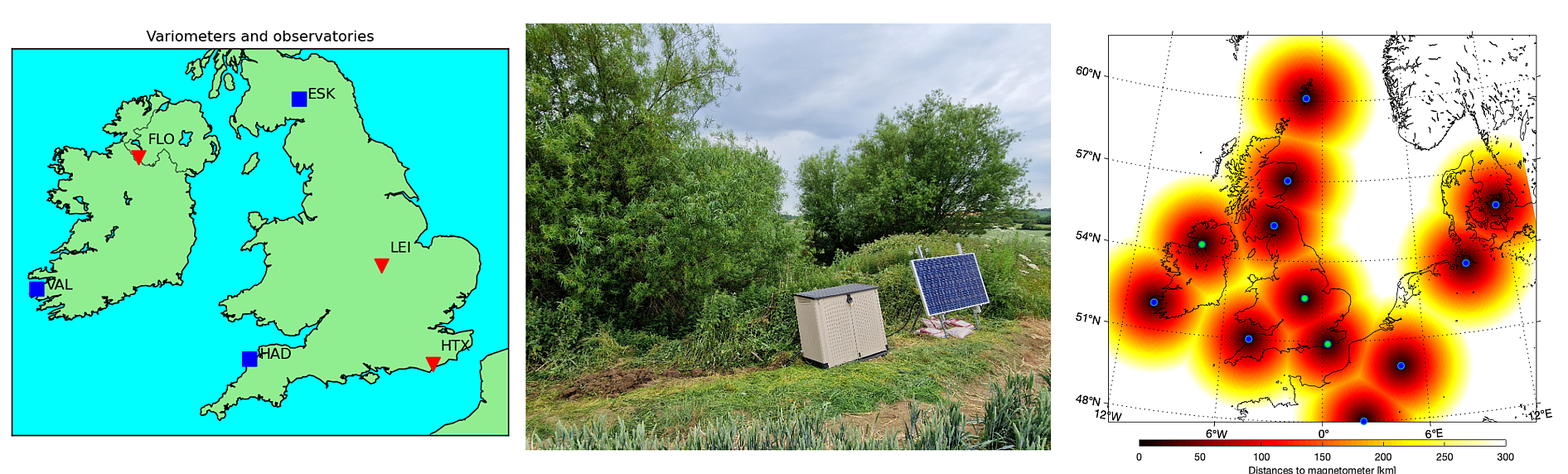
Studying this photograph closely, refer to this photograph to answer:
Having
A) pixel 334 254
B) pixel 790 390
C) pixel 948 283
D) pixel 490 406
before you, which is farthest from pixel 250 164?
pixel 948 283

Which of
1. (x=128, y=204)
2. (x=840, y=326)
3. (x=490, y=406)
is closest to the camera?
(x=128, y=204)

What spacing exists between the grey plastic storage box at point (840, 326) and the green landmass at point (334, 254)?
306 centimetres

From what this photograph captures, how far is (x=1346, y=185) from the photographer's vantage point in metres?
2.74

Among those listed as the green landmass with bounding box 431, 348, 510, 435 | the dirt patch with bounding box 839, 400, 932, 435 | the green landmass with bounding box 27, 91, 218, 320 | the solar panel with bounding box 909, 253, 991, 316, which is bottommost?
the dirt patch with bounding box 839, 400, 932, 435

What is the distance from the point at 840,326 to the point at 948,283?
1.86 m

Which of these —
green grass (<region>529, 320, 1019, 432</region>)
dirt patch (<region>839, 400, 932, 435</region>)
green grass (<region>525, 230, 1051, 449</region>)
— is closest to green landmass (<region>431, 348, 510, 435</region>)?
green grass (<region>525, 230, 1051, 449</region>)

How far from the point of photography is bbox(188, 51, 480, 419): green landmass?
2885 mm

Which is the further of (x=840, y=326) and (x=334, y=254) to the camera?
(x=840, y=326)

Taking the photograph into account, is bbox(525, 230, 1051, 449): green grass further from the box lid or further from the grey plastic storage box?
the box lid

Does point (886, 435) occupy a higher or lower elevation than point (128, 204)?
lower

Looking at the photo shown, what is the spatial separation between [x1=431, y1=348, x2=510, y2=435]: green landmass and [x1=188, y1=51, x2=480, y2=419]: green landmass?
1.31 ft

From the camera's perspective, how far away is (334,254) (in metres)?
2.92

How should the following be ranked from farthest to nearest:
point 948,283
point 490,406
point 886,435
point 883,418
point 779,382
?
point 948,283 → point 779,382 → point 883,418 → point 886,435 → point 490,406

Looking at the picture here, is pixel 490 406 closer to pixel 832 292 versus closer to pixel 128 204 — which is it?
pixel 128 204
